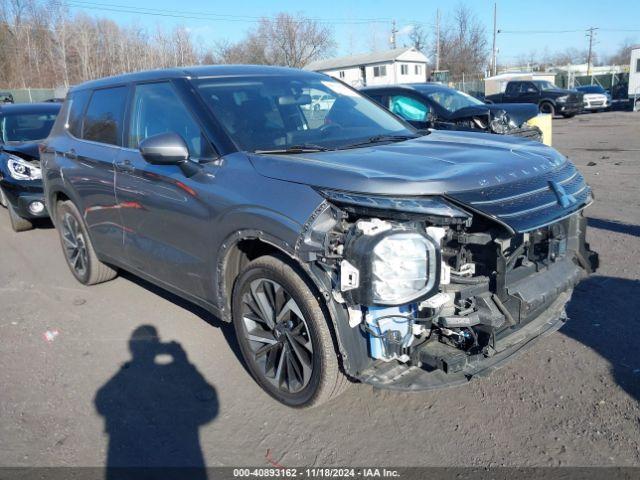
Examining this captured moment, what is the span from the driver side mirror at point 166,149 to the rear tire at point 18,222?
5.58 metres

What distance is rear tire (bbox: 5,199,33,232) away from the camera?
7883mm

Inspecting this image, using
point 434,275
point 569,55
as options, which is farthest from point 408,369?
point 569,55

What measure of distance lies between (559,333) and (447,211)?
1963mm

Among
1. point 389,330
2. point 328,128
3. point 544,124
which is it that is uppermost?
point 328,128

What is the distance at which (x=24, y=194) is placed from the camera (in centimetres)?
755

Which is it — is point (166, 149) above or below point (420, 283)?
above

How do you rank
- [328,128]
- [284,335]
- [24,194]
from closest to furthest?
1. [284,335]
2. [328,128]
3. [24,194]

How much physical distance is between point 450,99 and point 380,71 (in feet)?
168

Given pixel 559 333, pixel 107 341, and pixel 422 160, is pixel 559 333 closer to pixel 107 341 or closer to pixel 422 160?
pixel 422 160

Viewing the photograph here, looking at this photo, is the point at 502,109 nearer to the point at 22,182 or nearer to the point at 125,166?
the point at 125,166

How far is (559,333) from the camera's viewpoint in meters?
3.99

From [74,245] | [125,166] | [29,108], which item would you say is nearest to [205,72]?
[125,166]

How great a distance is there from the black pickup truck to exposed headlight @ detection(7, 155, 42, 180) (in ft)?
72.0

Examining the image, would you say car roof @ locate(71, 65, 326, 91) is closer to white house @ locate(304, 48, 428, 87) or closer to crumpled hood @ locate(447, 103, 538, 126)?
crumpled hood @ locate(447, 103, 538, 126)
